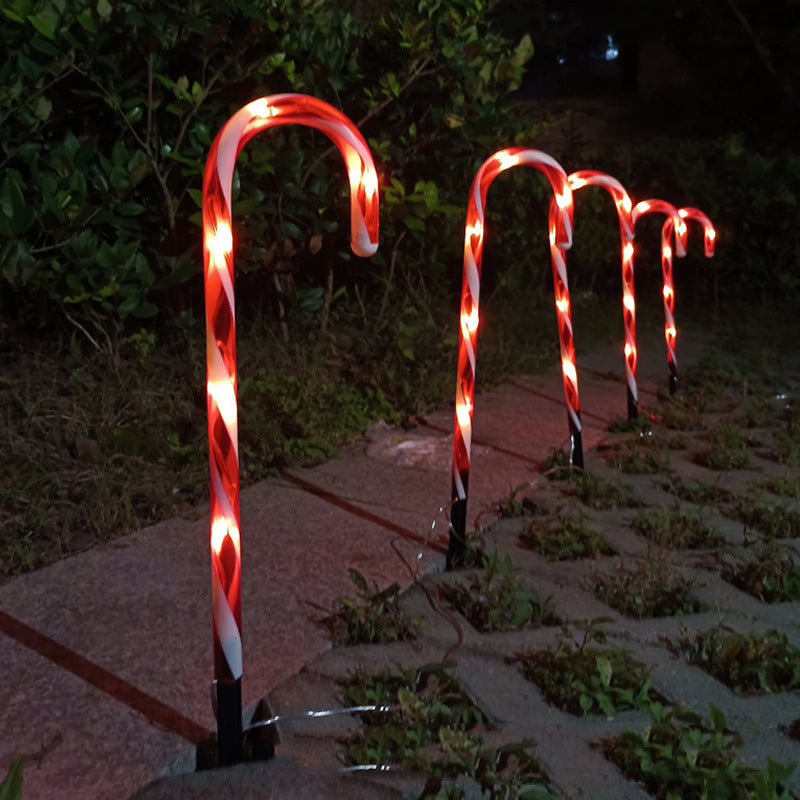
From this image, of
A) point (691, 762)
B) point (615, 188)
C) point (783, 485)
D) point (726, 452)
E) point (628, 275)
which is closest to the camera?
point (691, 762)

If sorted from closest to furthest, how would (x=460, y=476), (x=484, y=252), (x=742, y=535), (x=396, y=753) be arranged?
1. (x=396, y=753)
2. (x=460, y=476)
3. (x=742, y=535)
4. (x=484, y=252)

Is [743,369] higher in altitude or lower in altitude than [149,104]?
lower

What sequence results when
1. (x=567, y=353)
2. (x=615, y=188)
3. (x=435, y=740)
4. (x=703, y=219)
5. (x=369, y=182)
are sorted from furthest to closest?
1. (x=703, y=219)
2. (x=615, y=188)
3. (x=567, y=353)
4. (x=369, y=182)
5. (x=435, y=740)

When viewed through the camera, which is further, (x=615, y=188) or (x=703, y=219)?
(x=703, y=219)

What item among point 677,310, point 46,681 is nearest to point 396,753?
point 46,681

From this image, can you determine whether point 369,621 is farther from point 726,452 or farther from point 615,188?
point 615,188

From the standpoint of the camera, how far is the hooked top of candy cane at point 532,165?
14.4 feet

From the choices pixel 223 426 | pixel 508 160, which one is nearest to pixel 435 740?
pixel 223 426

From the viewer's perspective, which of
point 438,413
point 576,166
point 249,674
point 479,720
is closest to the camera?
point 479,720

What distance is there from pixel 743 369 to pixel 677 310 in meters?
3.07

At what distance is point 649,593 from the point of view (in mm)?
3875

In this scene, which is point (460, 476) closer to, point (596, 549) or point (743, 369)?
point (596, 549)

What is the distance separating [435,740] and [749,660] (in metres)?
1.07

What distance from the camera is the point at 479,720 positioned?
3.05 meters
